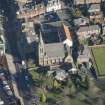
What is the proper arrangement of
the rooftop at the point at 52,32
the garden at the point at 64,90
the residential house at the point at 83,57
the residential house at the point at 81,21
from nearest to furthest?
the garden at the point at 64,90 < the residential house at the point at 83,57 < the rooftop at the point at 52,32 < the residential house at the point at 81,21

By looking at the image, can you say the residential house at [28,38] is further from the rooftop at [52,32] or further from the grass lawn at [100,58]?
the grass lawn at [100,58]

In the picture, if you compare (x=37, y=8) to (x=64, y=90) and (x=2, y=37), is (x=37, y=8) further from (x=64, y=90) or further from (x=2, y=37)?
(x=64, y=90)

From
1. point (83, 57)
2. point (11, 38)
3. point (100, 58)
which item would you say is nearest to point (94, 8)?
point (100, 58)

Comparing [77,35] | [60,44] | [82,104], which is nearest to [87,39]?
[77,35]

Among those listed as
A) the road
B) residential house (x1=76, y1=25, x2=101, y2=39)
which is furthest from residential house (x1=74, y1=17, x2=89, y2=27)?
the road

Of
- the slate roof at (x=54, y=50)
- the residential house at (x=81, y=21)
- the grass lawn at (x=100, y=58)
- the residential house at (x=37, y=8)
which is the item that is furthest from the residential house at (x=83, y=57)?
the residential house at (x=37, y=8)

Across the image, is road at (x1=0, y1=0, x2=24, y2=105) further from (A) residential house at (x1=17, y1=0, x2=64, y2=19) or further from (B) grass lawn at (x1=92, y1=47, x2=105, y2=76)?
(B) grass lawn at (x1=92, y1=47, x2=105, y2=76)
